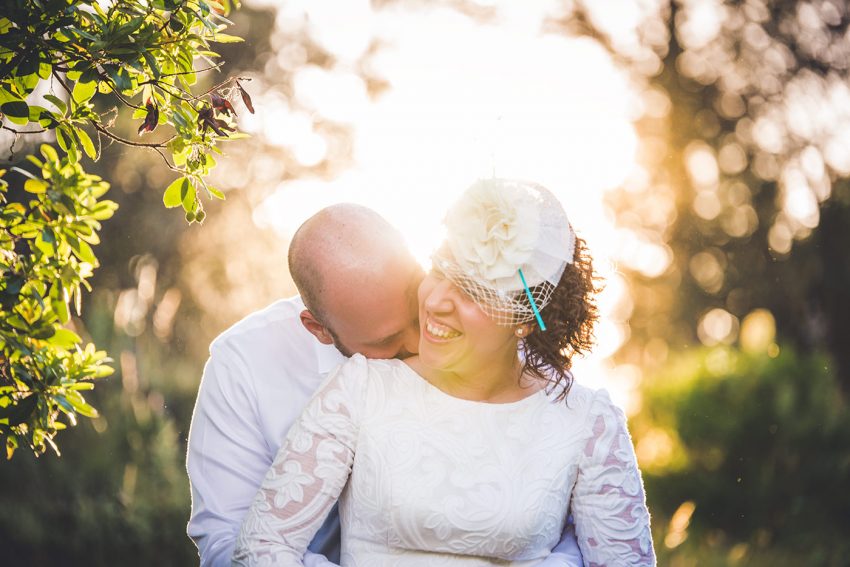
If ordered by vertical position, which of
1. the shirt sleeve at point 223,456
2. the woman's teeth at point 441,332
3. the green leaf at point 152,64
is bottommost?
the shirt sleeve at point 223,456

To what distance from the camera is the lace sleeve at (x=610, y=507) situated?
299 centimetres

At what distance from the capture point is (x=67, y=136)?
258 cm

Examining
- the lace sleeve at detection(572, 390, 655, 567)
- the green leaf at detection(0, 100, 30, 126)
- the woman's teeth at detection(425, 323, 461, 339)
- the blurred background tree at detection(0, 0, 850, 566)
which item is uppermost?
the green leaf at detection(0, 100, 30, 126)

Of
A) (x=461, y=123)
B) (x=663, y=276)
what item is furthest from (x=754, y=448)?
(x=663, y=276)

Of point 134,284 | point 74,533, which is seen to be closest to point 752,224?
point 134,284

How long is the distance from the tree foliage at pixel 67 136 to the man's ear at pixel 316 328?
0.81m

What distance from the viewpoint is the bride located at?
9.38 ft

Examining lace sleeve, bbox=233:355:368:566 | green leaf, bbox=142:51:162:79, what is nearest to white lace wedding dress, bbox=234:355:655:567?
lace sleeve, bbox=233:355:368:566

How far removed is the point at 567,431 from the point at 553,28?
43.2 ft

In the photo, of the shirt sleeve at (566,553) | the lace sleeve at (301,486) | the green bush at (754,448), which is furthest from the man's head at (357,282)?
the green bush at (754,448)

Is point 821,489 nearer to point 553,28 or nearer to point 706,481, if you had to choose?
point 706,481

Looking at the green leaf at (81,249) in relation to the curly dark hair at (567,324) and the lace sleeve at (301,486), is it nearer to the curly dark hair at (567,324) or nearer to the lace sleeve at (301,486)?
the lace sleeve at (301,486)

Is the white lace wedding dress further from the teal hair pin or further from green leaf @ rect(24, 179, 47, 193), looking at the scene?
green leaf @ rect(24, 179, 47, 193)

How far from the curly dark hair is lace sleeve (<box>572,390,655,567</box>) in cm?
24
